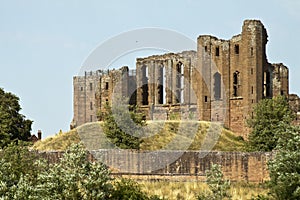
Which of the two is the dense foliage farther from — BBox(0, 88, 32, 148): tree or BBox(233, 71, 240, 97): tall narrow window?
BBox(233, 71, 240, 97): tall narrow window

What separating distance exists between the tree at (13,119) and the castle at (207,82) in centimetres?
791

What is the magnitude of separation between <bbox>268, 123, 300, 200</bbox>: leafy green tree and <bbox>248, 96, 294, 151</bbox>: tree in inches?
826

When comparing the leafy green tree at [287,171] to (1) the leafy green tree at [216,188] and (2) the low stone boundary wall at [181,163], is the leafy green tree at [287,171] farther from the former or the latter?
(2) the low stone boundary wall at [181,163]

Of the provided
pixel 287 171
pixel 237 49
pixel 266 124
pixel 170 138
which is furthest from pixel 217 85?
pixel 287 171

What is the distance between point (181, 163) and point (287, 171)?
9154mm

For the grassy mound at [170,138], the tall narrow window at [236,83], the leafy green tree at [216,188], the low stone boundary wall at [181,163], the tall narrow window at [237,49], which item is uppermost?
the tall narrow window at [237,49]

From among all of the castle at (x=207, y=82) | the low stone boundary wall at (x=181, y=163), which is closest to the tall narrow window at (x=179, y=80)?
the castle at (x=207, y=82)

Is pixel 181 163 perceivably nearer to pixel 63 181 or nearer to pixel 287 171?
pixel 287 171

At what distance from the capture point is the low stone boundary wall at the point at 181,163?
3478 cm

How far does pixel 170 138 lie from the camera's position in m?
60.9

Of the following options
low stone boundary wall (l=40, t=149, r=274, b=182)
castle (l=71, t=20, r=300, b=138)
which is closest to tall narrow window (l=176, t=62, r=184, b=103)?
castle (l=71, t=20, r=300, b=138)

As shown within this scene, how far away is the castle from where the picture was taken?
71188 mm

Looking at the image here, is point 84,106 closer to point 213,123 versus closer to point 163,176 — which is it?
point 213,123

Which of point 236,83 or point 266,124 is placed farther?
point 236,83
